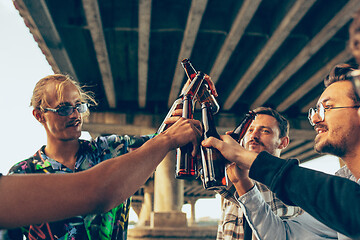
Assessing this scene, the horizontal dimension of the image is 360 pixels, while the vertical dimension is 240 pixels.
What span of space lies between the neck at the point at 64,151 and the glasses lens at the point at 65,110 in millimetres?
218

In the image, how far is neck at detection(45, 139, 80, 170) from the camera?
7.82ft

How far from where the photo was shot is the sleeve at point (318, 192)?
4.49 ft

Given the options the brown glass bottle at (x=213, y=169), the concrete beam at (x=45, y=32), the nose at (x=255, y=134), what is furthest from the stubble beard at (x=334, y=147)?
the concrete beam at (x=45, y=32)

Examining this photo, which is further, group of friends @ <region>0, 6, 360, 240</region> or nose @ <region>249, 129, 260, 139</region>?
nose @ <region>249, 129, 260, 139</region>

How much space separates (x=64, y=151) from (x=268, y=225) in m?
1.65

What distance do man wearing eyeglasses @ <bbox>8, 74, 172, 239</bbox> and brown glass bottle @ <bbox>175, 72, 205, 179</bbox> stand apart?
621 mm

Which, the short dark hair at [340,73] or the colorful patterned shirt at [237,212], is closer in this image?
the short dark hair at [340,73]

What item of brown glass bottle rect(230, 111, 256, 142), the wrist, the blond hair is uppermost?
the blond hair

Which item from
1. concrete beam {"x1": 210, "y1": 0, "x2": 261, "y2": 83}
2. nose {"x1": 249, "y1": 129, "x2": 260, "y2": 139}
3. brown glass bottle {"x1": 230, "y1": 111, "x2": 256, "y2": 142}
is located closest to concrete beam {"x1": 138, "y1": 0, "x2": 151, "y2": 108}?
concrete beam {"x1": 210, "y1": 0, "x2": 261, "y2": 83}

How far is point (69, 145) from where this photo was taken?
2.44 m

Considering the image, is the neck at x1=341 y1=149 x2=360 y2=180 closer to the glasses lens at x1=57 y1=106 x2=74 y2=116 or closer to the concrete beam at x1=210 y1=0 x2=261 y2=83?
the glasses lens at x1=57 y1=106 x2=74 y2=116

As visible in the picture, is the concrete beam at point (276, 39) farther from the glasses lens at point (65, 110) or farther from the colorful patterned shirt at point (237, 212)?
the glasses lens at point (65, 110)

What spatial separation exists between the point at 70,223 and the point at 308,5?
662cm

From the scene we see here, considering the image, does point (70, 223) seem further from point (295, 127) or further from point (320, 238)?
point (295, 127)
